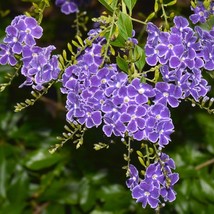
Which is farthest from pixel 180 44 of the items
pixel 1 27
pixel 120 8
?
pixel 1 27

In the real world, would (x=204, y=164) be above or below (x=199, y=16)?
below

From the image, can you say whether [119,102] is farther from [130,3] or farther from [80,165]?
[80,165]

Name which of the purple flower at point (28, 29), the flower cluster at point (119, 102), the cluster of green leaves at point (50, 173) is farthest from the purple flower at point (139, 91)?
the cluster of green leaves at point (50, 173)

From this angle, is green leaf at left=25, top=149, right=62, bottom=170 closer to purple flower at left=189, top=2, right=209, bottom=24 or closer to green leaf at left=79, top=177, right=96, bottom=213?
green leaf at left=79, top=177, right=96, bottom=213

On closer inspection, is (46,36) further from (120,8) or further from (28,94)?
(120,8)

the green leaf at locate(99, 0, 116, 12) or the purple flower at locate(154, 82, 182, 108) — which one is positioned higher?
the green leaf at locate(99, 0, 116, 12)

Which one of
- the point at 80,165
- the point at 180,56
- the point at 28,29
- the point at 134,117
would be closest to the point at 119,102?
the point at 134,117

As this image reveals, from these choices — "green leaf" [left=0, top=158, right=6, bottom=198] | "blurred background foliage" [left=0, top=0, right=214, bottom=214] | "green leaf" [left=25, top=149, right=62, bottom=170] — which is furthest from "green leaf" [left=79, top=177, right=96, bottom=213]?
"green leaf" [left=0, top=158, right=6, bottom=198]
